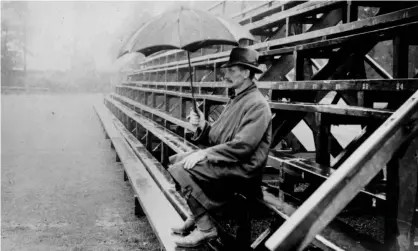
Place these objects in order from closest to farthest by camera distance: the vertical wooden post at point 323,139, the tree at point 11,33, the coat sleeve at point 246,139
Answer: the coat sleeve at point 246,139 → the vertical wooden post at point 323,139 → the tree at point 11,33

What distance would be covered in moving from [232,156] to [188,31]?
6.02 feet

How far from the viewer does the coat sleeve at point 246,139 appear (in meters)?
2.60

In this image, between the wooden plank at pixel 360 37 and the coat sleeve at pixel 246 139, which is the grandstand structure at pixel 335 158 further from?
the coat sleeve at pixel 246 139

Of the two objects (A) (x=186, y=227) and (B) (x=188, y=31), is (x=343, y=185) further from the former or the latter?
(B) (x=188, y=31)

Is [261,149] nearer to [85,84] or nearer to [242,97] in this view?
[242,97]

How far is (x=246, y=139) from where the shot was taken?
259 cm

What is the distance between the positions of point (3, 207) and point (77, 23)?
88938 millimetres

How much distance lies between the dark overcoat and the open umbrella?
1.18 metres

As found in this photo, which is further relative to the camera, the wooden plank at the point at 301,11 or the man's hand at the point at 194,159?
the wooden plank at the point at 301,11

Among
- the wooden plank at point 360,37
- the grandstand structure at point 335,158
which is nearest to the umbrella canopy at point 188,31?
the grandstand structure at point 335,158

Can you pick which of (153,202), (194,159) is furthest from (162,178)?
(194,159)

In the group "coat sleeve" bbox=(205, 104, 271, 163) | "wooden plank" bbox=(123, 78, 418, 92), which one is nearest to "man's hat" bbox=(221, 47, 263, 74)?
"coat sleeve" bbox=(205, 104, 271, 163)

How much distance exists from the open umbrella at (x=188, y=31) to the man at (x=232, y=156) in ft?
3.34

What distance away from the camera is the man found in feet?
8.68
